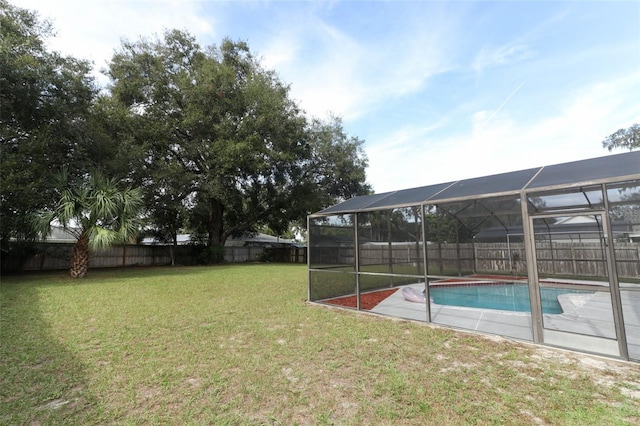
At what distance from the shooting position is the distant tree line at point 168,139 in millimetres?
9164

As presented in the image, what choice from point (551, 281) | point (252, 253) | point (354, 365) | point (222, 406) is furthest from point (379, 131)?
point (252, 253)

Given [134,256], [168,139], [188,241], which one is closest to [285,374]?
[168,139]

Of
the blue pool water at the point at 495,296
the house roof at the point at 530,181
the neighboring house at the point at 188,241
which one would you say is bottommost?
the blue pool water at the point at 495,296

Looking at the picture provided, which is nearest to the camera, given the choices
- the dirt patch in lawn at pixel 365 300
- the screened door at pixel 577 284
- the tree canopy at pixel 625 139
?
the screened door at pixel 577 284

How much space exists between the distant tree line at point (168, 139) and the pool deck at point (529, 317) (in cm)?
942

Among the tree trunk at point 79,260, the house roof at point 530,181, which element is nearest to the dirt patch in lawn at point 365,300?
the house roof at point 530,181

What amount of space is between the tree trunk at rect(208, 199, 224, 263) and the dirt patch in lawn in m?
11.8

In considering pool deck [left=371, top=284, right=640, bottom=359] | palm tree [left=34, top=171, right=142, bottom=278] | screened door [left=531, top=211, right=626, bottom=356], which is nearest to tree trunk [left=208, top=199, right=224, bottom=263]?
palm tree [left=34, top=171, right=142, bottom=278]

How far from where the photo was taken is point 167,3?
7.04 meters

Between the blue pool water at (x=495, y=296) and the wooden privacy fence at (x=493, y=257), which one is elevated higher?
the wooden privacy fence at (x=493, y=257)

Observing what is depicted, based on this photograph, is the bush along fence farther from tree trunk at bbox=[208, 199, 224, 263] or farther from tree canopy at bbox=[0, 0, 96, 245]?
tree canopy at bbox=[0, 0, 96, 245]

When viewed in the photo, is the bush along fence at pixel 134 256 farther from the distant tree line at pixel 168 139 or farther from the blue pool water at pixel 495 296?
the blue pool water at pixel 495 296

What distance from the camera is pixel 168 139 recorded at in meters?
14.8

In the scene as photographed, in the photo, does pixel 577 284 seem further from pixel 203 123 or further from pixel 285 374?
pixel 203 123
